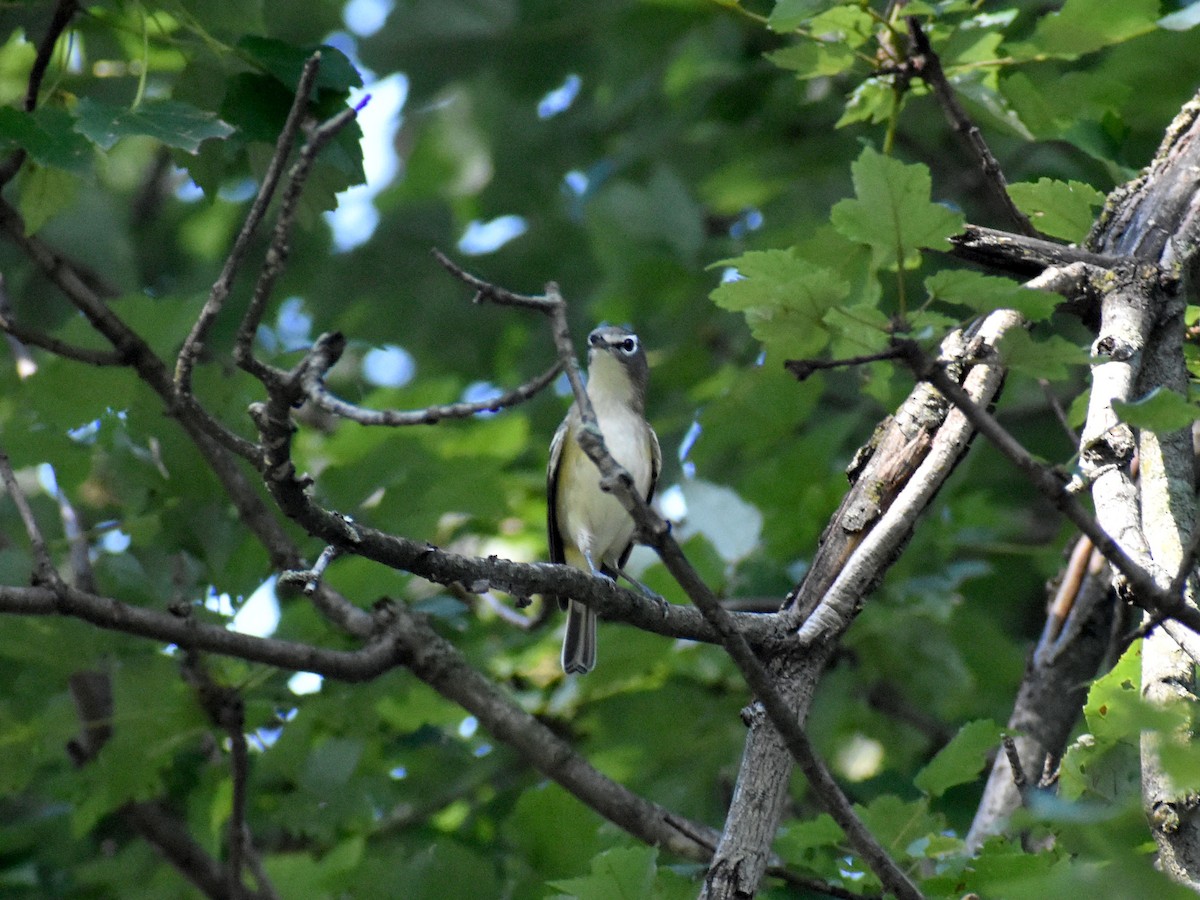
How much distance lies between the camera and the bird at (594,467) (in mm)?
5746

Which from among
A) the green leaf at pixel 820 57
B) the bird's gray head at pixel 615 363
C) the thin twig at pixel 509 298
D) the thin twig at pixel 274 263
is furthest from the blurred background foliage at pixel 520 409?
the thin twig at pixel 274 263

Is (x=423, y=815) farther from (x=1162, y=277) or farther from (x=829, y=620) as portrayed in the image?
(x=1162, y=277)

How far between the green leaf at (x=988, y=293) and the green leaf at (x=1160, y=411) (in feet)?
0.84

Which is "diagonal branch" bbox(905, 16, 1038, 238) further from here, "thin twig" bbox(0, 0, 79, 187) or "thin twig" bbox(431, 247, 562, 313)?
"thin twig" bbox(0, 0, 79, 187)

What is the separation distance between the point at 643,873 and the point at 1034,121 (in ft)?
7.93

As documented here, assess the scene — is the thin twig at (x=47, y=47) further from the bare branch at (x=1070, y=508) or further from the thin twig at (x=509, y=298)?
the bare branch at (x=1070, y=508)

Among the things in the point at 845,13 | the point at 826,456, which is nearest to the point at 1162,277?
the point at 845,13

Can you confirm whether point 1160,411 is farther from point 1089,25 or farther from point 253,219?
point 1089,25

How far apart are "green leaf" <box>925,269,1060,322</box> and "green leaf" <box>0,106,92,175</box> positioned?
2208 millimetres

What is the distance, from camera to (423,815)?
593 cm

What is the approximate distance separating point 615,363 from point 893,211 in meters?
3.86

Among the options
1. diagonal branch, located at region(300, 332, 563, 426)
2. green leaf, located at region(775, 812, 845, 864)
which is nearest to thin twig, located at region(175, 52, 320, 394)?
diagonal branch, located at region(300, 332, 563, 426)

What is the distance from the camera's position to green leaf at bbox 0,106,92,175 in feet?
10.5

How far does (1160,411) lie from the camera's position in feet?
6.61
